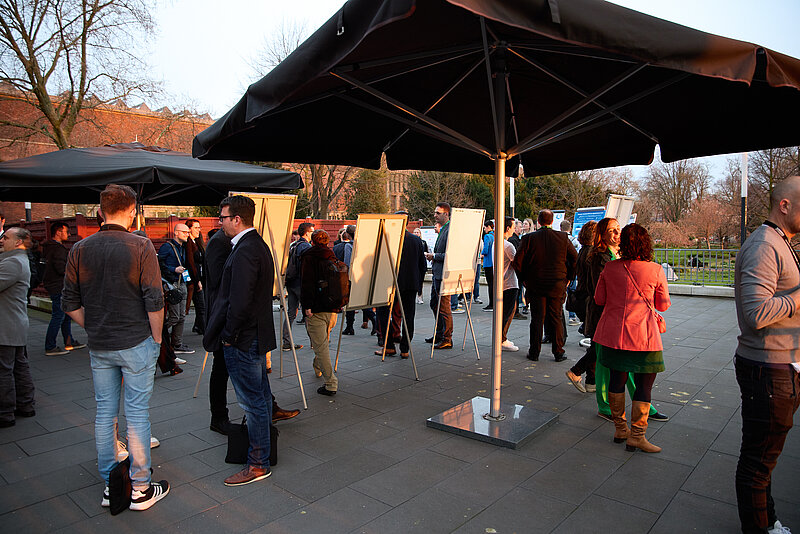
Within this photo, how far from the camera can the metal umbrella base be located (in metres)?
4.38

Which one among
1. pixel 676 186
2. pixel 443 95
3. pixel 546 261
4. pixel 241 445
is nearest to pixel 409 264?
pixel 546 261

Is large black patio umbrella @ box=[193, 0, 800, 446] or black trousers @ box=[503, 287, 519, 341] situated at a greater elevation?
large black patio umbrella @ box=[193, 0, 800, 446]

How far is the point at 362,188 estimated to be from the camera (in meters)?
31.3

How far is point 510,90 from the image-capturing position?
5.13 meters

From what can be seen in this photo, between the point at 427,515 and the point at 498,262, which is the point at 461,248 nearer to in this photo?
the point at 498,262

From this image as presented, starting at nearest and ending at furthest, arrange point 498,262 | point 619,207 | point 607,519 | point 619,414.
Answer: point 607,519 → point 619,414 → point 498,262 → point 619,207

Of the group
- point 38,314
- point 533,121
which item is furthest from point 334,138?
point 38,314

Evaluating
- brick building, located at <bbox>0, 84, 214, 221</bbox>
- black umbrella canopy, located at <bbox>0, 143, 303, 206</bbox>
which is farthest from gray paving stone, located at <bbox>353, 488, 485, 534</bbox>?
brick building, located at <bbox>0, 84, 214, 221</bbox>

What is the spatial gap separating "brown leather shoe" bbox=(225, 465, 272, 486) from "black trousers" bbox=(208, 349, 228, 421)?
3.25 feet

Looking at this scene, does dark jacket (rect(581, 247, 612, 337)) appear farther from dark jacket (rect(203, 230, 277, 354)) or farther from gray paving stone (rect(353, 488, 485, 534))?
dark jacket (rect(203, 230, 277, 354))

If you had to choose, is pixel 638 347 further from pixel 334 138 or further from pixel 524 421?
pixel 334 138

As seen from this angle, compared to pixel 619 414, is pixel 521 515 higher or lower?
lower

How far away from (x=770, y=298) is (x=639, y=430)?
74.5 inches

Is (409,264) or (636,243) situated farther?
(409,264)
